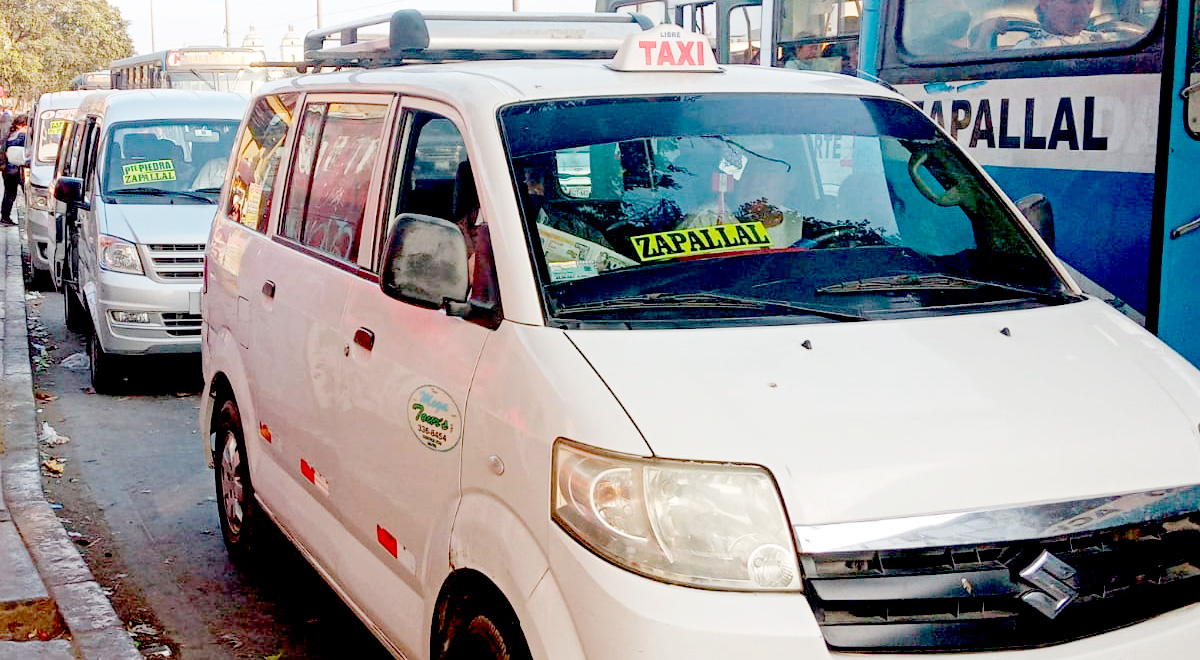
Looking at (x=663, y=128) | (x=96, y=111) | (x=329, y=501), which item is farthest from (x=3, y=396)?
(x=663, y=128)

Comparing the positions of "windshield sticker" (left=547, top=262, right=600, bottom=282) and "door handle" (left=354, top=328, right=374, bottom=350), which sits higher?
"windshield sticker" (left=547, top=262, right=600, bottom=282)

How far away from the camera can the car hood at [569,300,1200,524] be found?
2699mm

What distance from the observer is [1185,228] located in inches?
201

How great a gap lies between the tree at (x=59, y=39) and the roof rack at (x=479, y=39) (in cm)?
4438

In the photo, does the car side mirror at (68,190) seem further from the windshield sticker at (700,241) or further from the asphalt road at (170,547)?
the windshield sticker at (700,241)

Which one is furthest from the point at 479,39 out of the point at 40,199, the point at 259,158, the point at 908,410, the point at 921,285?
the point at 40,199

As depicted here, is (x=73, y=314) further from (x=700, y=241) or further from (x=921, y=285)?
(x=921, y=285)

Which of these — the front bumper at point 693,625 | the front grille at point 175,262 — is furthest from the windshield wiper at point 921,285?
the front grille at point 175,262

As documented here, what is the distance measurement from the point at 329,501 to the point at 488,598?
4.37 ft

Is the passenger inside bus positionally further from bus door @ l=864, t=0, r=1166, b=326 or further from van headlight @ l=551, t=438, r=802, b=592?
van headlight @ l=551, t=438, r=802, b=592

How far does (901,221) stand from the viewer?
12.5ft

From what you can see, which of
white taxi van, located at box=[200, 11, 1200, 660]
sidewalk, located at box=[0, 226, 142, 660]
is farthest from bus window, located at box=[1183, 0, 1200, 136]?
sidewalk, located at box=[0, 226, 142, 660]

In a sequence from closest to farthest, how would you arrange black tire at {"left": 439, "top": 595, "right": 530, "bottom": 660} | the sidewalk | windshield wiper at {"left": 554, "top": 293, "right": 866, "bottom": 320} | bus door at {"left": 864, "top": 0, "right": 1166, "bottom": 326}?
black tire at {"left": 439, "top": 595, "right": 530, "bottom": 660} < windshield wiper at {"left": 554, "top": 293, "right": 866, "bottom": 320} < the sidewalk < bus door at {"left": 864, "top": 0, "right": 1166, "bottom": 326}

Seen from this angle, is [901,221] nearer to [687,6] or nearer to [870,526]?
[870,526]
